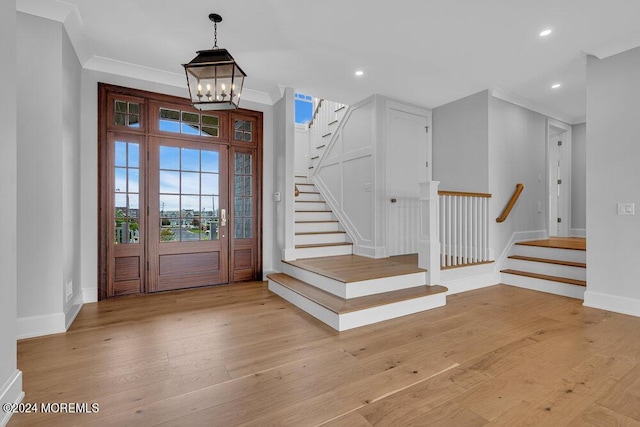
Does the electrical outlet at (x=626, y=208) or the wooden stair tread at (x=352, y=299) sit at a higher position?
the electrical outlet at (x=626, y=208)

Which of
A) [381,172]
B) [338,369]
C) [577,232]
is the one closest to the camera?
[338,369]

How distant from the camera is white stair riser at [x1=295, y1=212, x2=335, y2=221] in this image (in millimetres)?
5332

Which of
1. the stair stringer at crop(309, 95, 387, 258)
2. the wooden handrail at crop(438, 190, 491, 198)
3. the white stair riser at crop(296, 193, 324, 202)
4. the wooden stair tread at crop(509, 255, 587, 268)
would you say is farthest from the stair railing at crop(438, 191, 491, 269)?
the white stair riser at crop(296, 193, 324, 202)

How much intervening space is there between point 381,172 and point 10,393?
433 cm

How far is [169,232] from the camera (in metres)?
3.99

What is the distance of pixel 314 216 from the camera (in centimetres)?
546

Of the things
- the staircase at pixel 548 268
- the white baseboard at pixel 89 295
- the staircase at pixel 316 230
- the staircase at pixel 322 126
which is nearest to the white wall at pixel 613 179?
the staircase at pixel 548 268

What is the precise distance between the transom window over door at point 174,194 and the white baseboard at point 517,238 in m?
3.74

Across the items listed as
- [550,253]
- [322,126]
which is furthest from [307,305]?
[322,126]

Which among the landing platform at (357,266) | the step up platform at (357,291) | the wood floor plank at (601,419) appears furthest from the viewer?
the landing platform at (357,266)

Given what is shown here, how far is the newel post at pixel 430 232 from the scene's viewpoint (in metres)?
3.54

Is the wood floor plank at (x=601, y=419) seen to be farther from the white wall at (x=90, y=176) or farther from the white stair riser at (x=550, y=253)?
the white wall at (x=90, y=176)

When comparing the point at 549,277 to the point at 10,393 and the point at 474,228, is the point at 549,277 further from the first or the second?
the point at 10,393

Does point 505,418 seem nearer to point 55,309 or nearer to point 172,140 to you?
point 55,309
